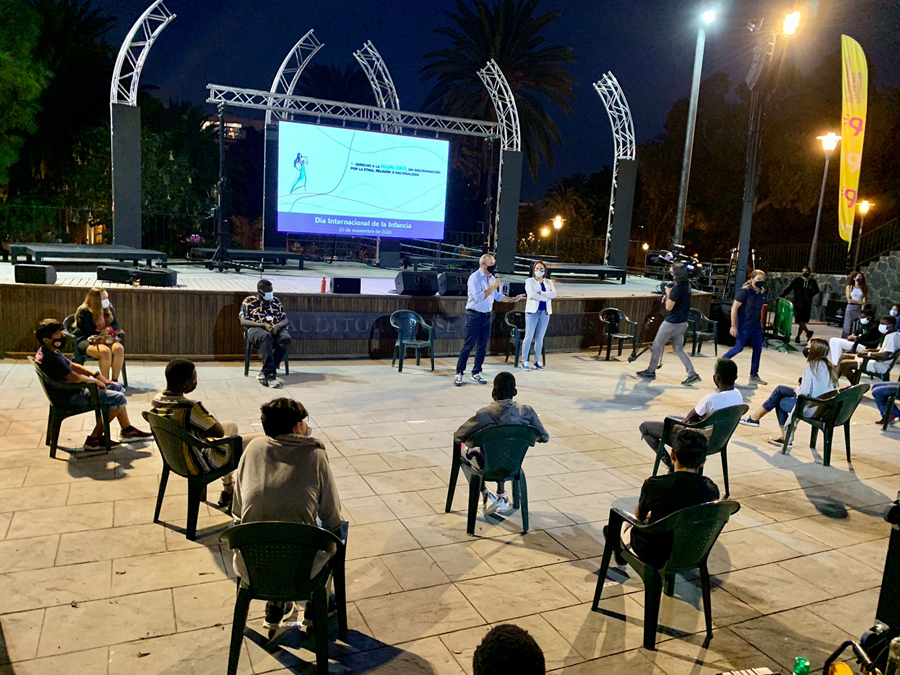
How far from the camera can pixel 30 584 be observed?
11.5 feet

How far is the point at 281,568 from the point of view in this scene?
9.20 feet

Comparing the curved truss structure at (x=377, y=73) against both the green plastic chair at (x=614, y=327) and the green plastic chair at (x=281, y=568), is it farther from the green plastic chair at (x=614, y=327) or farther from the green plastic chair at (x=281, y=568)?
the green plastic chair at (x=281, y=568)

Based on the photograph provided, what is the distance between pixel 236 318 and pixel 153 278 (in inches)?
73.8

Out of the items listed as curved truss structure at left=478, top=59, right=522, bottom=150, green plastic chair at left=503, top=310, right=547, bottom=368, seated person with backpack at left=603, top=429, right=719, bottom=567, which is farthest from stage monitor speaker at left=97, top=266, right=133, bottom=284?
curved truss structure at left=478, top=59, right=522, bottom=150

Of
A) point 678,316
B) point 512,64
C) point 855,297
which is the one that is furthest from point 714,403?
point 512,64

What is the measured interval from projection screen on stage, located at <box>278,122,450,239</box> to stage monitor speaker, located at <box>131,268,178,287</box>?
22.2 feet

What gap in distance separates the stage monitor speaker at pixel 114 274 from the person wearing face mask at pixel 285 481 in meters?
8.26

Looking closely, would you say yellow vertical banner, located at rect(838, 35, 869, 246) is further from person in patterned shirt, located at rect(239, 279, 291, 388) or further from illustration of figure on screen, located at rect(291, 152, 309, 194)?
person in patterned shirt, located at rect(239, 279, 291, 388)

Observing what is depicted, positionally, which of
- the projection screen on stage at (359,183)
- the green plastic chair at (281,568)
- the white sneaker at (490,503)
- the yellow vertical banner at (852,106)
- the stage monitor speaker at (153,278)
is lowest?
the white sneaker at (490,503)

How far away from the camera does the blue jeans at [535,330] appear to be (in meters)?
9.88

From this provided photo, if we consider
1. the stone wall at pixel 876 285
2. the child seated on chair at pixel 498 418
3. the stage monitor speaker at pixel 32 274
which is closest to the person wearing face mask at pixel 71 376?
the child seated on chair at pixel 498 418

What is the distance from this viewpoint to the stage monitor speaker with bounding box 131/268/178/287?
1021 cm

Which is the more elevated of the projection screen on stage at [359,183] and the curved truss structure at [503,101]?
the curved truss structure at [503,101]

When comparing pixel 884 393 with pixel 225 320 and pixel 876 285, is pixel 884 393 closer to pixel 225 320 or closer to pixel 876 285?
pixel 225 320
